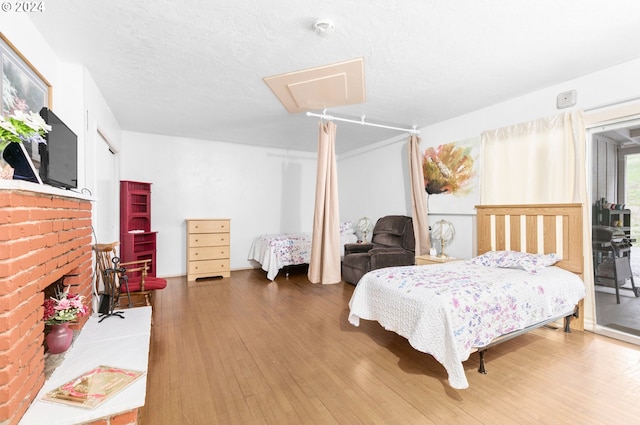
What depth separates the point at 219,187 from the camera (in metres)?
5.64

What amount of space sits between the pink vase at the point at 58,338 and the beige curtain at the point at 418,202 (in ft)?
13.2

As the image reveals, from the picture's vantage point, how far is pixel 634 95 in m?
2.54

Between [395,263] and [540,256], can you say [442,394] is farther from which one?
[395,263]

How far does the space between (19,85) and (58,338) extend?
1639 mm

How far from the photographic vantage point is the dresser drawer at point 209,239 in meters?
4.89

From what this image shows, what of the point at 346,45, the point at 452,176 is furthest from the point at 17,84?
the point at 452,176

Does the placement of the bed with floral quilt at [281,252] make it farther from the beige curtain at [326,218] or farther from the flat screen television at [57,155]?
the flat screen television at [57,155]

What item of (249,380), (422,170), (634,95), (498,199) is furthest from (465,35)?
(249,380)

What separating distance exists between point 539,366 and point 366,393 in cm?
140

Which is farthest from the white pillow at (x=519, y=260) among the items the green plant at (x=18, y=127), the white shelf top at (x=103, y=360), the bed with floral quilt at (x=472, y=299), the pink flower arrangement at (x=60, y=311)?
the green plant at (x=18, y=127)

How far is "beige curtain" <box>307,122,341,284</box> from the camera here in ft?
12.3

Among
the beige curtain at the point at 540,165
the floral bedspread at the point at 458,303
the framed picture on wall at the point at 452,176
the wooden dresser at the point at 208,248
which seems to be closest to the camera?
the floral bedspread at the point at 458,303

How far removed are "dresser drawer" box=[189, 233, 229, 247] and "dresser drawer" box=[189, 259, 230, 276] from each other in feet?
1.01

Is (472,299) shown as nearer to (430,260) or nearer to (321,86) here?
(430,260)
